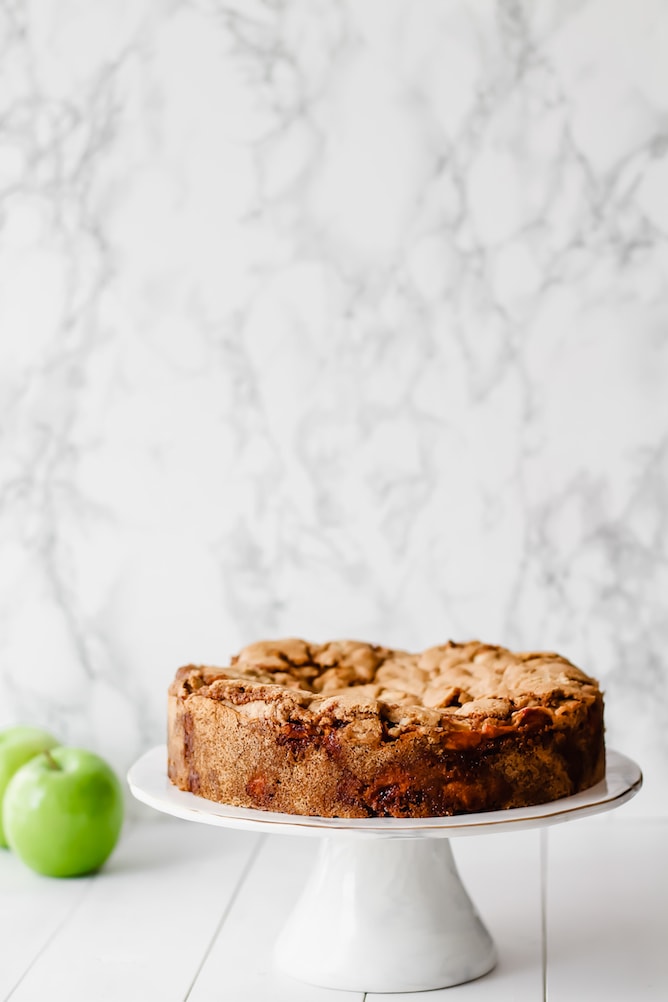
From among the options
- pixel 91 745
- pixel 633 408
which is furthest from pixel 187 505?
pixel 633 408

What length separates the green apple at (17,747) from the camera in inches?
66.6

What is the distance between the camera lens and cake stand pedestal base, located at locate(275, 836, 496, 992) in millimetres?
1235

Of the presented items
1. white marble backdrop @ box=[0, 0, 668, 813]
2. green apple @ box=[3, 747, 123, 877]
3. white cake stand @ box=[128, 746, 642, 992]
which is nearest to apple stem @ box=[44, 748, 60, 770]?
green apple @ box=[3, 747, 123, 877]

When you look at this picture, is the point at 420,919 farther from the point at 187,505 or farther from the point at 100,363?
the point at 100,363

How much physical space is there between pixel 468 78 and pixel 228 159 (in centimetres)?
37

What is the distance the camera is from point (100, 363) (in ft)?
6.02

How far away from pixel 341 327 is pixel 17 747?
2.50ft

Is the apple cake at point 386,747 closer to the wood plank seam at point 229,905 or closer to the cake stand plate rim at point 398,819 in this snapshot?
the cake stand plate rim at point 398,819

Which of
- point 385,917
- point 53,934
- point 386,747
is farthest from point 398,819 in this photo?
point 53,934

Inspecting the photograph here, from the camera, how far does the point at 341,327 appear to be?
1.81 metres

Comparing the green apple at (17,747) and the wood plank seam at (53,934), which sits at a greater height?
the green apple at (17,747)

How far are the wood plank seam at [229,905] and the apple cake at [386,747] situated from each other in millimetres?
231

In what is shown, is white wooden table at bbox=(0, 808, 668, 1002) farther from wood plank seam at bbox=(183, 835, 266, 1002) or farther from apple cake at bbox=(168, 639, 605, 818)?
apple cake at bbox=(168, 639, 605, 818)

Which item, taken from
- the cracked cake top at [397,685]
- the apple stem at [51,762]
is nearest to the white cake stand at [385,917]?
the cracked cake top at [397,685]
